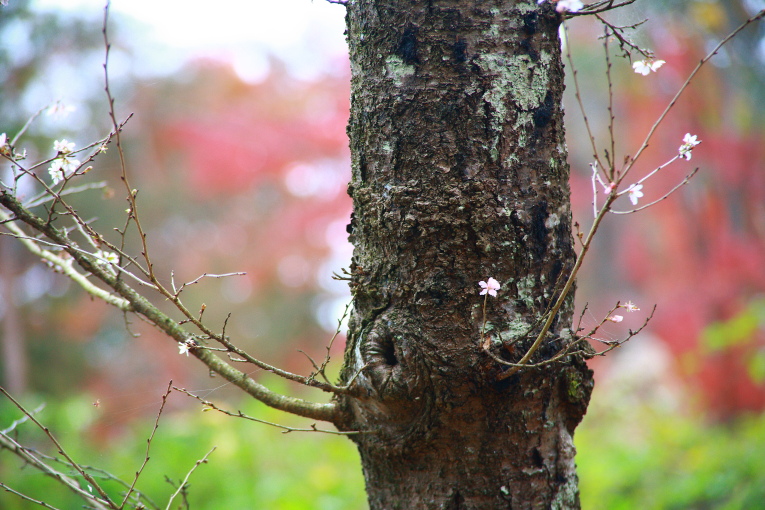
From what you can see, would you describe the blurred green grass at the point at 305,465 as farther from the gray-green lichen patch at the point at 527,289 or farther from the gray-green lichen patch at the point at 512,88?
the gray-green lichen patch at the point at 512,88

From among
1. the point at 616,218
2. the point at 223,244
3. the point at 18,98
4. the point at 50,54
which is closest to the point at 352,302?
the point at 18,98

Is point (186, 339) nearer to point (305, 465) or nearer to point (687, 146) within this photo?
point (687, 146)

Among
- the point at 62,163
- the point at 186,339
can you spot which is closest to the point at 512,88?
the point at 186,339

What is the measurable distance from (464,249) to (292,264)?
6437mm

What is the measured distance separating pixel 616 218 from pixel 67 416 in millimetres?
9264

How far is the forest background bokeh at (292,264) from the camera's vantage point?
3604 millimetres

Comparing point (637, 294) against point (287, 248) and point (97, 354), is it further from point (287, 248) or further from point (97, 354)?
point (97, 354)

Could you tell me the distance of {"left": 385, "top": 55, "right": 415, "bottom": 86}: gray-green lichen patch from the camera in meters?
0.94

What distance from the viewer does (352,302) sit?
40.9 inches

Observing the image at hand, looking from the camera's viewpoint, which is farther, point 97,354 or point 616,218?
point 616,218

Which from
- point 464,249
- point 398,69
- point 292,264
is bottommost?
point 464,249

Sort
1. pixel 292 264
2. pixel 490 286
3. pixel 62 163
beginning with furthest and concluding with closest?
pixel 292 264 → pixel 62 163 → pixel 490 286

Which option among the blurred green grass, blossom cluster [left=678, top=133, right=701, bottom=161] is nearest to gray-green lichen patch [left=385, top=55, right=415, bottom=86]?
blossom cluster [left=678, top=133, right=701, bottom=161]

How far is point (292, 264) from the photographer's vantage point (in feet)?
23.6
